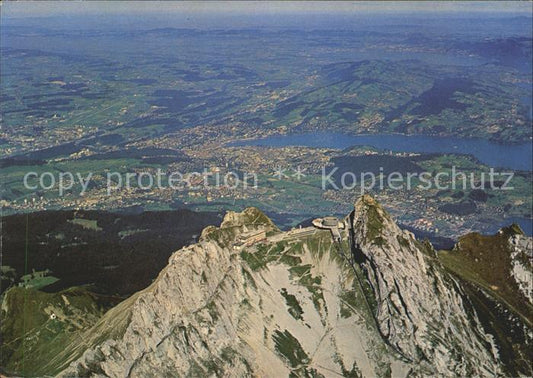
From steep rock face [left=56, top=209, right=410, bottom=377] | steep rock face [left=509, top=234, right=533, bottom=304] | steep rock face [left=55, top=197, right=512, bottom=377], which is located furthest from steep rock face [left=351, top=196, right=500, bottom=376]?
steep rock face [left=509, top=234, right=533, bottom=304]

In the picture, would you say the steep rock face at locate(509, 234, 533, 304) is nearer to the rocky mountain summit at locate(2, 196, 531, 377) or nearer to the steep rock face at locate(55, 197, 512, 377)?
the rocky mountain summit at locate(2, 196, 531, 377)

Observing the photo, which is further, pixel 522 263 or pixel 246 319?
pixel 522 263

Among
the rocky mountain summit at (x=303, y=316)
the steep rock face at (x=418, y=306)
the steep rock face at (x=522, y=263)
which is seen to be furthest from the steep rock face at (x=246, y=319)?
the steep rock face at (x=522, y=263)

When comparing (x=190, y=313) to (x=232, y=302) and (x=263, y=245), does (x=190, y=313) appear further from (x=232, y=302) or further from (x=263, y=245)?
(x=263, y=245)

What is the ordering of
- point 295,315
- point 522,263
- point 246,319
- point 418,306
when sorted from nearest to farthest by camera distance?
point 246,319
point 418,306
point 295,315
point 522,263

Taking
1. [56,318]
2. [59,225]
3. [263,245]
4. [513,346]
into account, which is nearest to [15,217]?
[59,225]

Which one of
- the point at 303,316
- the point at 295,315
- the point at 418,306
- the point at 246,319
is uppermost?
the point at 418,306

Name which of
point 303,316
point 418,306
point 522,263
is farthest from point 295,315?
point 522,263

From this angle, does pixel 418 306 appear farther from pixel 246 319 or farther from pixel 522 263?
pixel 522 263
